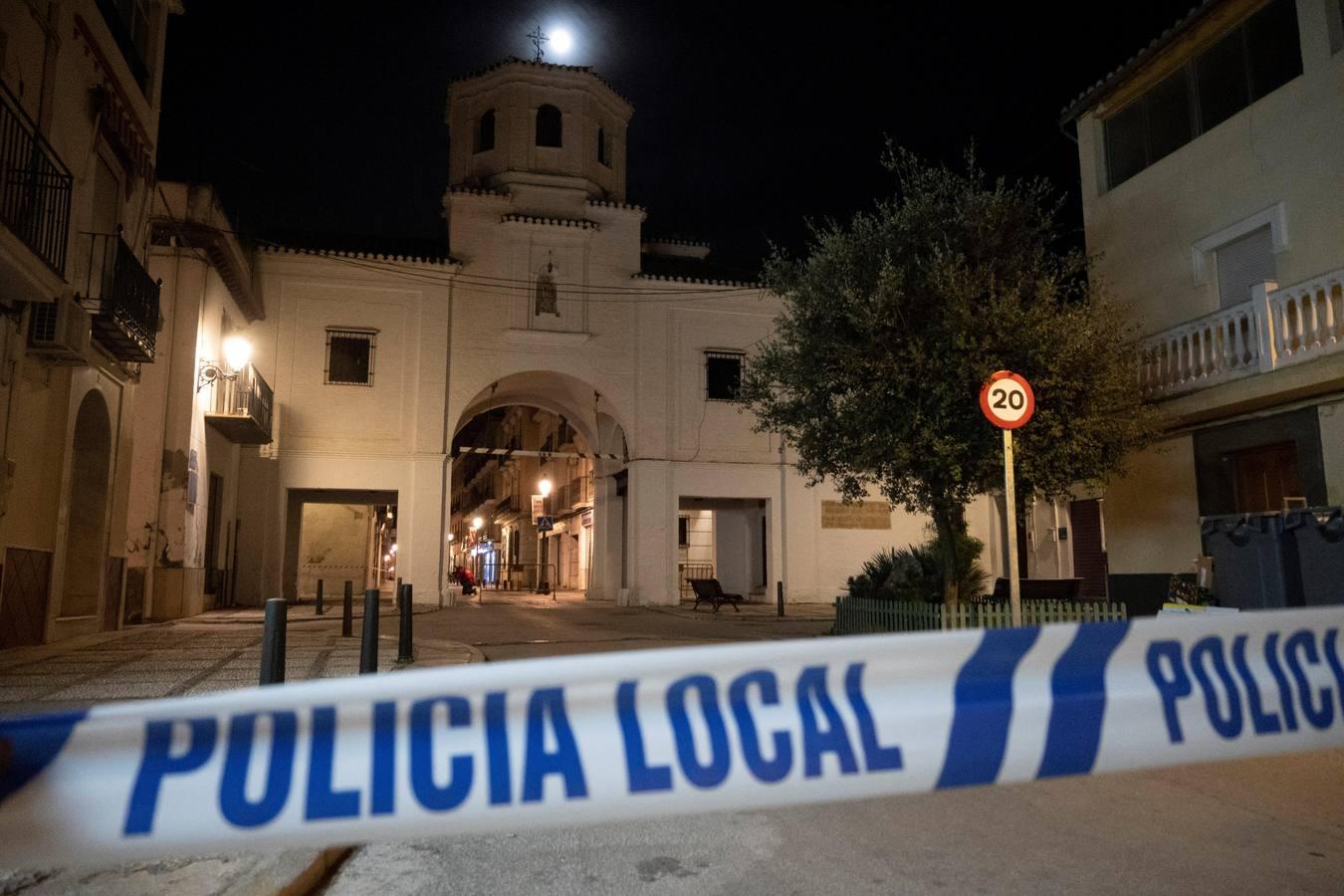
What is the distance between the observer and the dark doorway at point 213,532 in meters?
20.8

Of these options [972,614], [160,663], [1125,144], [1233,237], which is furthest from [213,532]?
[1233,237]

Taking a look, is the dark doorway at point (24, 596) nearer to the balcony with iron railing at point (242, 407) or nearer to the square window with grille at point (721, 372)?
the balcony with iron railing at point (242, 407)

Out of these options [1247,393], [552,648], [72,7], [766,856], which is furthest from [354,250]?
[766,856]

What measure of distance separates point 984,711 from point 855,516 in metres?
24.5

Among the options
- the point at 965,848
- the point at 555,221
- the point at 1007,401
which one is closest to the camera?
the point at 965,848

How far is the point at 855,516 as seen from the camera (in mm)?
26484

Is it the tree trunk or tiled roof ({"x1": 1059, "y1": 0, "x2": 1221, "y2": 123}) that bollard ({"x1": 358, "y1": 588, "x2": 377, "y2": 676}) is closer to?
the tree trunk

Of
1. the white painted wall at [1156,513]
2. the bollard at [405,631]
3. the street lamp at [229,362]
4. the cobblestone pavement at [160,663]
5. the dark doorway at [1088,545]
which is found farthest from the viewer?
the dark doorway at [1088,545]

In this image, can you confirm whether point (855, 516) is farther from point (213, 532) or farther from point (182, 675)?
point (182, 675)

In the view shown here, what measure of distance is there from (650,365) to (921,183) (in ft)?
43.9

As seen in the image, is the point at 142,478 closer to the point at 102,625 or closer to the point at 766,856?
the point at 102,625

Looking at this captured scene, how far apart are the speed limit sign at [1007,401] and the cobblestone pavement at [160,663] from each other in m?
6.21

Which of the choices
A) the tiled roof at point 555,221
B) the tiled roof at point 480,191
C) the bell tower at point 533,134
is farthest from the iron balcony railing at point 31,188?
the bell tower at point 533,134

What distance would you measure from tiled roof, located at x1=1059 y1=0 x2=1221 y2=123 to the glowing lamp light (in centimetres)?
1694
